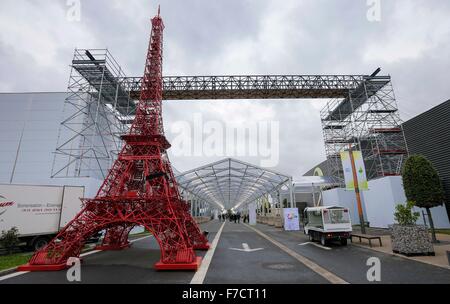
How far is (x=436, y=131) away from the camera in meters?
21.4

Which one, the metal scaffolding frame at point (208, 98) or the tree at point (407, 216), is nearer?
the tree at point (407, 216)

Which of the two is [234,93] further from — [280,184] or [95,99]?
[95,99]

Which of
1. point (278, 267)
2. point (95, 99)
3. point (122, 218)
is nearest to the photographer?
point (278, 267)

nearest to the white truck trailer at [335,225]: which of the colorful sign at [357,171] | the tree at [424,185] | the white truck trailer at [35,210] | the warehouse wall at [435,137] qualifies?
the tree at [424,185]

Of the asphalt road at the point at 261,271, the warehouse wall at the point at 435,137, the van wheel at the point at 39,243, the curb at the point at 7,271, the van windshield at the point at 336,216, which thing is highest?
the warehouse wall at the point at 435,137

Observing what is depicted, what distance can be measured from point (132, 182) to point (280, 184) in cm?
2366

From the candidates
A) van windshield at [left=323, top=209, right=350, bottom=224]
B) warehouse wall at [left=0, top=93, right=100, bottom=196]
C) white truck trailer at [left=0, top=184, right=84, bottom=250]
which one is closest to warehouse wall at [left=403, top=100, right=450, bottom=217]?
van windshield at [left=323, top=209, right=350, bottom=224]

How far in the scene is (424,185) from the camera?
1381 centimetres

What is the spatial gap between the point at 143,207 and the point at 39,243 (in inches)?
355

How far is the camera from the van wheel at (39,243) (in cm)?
1354

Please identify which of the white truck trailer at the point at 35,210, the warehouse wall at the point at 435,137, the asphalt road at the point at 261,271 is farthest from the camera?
the warehouse wall at the point at 435,137

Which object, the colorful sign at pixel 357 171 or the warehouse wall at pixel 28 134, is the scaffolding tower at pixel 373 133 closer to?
the colorful sign at pixel 357 171

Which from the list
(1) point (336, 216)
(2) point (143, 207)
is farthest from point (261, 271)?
(1) point (336, 216)
